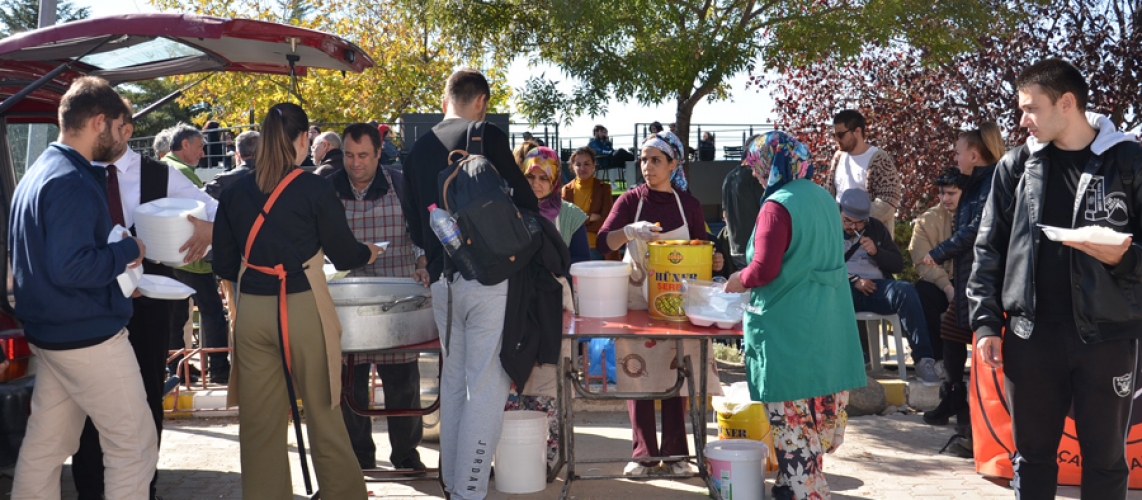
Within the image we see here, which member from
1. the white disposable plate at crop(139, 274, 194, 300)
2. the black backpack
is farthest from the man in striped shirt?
the white disposable plate at crop(139, 274, 194, 300)

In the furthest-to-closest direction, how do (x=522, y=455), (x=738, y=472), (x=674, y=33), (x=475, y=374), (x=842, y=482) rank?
(x=674, y=33) < (x=842, y=482) < (x=522, y=455) < (x=738, y=472) < (x=475, y=374)

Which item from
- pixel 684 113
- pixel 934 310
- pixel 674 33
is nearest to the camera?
pixel 934 310

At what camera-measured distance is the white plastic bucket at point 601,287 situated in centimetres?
531

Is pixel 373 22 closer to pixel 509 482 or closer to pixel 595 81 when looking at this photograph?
pixel 595 81

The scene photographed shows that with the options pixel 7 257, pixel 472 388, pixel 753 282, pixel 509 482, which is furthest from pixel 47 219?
pixel 753 282

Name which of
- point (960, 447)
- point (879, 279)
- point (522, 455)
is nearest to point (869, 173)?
point (879, 279)

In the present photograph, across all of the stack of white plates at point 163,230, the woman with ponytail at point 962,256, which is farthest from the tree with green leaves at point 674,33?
the stack of white plates at point 163,230

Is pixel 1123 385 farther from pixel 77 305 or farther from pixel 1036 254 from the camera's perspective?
pixel 77 305

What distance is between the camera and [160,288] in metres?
4.39

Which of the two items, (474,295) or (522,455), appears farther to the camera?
(522,455)

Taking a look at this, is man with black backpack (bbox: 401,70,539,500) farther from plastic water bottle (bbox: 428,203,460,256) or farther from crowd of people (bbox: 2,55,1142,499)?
plastic water bottle (bbox: 428,203,460,256)

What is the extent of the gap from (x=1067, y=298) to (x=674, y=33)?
6.11m

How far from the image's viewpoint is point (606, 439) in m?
6.75

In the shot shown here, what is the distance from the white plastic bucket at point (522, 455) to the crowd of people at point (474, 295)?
Result: 1.27 ft
